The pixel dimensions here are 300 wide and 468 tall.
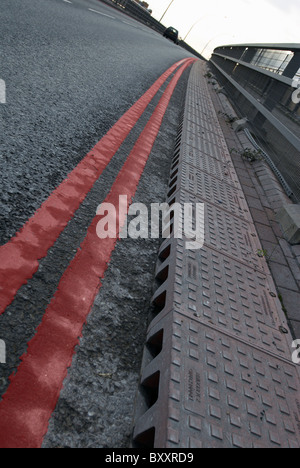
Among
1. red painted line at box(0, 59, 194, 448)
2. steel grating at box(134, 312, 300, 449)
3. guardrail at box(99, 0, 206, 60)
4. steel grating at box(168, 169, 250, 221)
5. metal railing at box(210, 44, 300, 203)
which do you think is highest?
guardrail at box(99, 0, 206, 60)

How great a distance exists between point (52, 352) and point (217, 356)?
2.61 ft

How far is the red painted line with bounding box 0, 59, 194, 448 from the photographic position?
127cm

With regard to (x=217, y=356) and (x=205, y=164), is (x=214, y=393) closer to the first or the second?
(x=217, y=356)

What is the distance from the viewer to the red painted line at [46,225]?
70.1 inches

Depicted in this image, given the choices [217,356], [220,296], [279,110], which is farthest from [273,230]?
[279,110]

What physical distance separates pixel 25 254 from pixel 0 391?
0.78m

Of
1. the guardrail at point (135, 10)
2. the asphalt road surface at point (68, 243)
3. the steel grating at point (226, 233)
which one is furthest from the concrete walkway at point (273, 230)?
the guardrail at point (135, 10)

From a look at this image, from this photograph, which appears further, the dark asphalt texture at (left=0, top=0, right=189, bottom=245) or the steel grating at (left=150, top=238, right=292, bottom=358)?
the dark asphalt texture at (left=0, top=0, right=189, bottom=245)

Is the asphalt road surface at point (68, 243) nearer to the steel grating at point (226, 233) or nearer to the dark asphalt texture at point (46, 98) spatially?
the dark asphalt texture at point (46, 98)

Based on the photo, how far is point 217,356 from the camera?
1753 mm

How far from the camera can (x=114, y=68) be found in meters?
6.80

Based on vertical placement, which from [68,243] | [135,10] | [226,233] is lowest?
[68,243]

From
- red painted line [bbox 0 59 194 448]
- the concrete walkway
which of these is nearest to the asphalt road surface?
red painted line [bbox 0 59 194 448]

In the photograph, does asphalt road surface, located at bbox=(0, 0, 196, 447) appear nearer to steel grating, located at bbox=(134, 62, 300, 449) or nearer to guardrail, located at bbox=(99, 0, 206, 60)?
steel grating, located at bbox=(134, 62, 300, 449)
